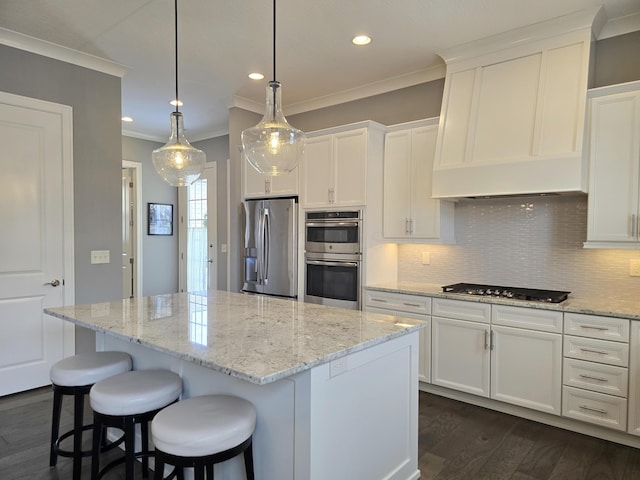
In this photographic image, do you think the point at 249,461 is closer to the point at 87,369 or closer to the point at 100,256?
the point at 87,369

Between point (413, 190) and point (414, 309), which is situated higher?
point (413, 190)

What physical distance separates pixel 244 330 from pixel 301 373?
18.8 inches

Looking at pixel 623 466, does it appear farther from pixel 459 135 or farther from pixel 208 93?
pixel 208 93

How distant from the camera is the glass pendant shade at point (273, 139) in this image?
2342mm

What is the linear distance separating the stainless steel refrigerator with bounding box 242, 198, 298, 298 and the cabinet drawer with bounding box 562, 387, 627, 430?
2474mm

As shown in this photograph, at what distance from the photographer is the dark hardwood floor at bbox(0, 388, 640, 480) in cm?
234

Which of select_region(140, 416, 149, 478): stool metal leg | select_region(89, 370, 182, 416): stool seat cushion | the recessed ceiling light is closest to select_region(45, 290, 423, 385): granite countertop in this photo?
select_region(89, 370, 182, 416): stool seat cushion

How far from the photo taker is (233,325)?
6.78 feet

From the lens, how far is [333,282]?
4.00 m

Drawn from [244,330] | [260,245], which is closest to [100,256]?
[260,245]

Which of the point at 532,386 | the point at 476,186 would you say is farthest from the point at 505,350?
the point at 476,186

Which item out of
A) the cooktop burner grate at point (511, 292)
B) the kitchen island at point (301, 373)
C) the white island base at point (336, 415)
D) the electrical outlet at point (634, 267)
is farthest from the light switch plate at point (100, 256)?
the electrical outlet at point (634, 267)

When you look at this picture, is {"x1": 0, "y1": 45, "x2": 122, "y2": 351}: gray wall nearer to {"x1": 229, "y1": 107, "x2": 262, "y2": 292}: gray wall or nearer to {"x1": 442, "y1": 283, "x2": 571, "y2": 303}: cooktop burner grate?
{"x1": 229, "y1": 107, "x2": 262, "y2": 292}: gray wall

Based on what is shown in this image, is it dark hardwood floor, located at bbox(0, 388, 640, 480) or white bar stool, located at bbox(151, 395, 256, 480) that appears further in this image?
dark hardwood floor, located at bbox(0, 388, 640, 480)
